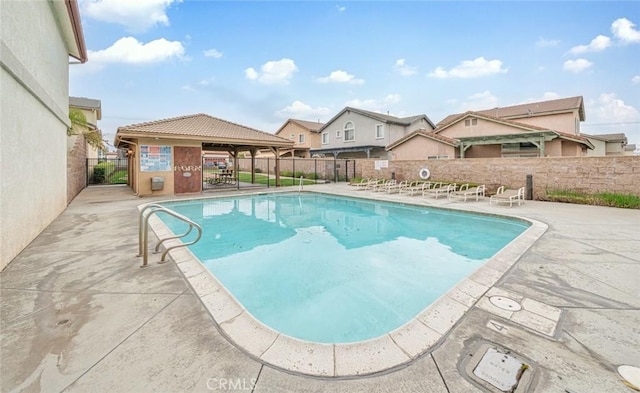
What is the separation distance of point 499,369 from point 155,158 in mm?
14848

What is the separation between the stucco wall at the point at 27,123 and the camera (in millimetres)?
4133

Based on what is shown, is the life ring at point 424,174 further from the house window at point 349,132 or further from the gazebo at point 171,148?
the house window at point 349,132

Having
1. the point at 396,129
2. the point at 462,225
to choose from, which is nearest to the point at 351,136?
the point at 396,129

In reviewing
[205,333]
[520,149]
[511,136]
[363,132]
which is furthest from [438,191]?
[363,132]

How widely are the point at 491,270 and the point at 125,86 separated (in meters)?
34.3

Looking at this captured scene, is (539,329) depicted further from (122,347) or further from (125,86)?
(125,86)

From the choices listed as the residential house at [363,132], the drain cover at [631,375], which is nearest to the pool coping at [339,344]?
the drain cover at [631,375]

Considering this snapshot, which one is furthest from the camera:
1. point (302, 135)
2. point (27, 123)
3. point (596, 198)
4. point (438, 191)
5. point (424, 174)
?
point (302, 135)

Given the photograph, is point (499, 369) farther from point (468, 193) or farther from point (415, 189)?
point (415, 189)

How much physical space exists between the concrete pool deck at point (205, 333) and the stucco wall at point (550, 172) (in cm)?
833

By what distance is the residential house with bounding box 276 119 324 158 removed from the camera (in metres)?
31.6

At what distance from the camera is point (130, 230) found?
645 cm

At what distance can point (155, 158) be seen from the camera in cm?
1310

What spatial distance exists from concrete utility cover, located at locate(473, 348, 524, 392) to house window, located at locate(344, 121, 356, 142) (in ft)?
84.0
